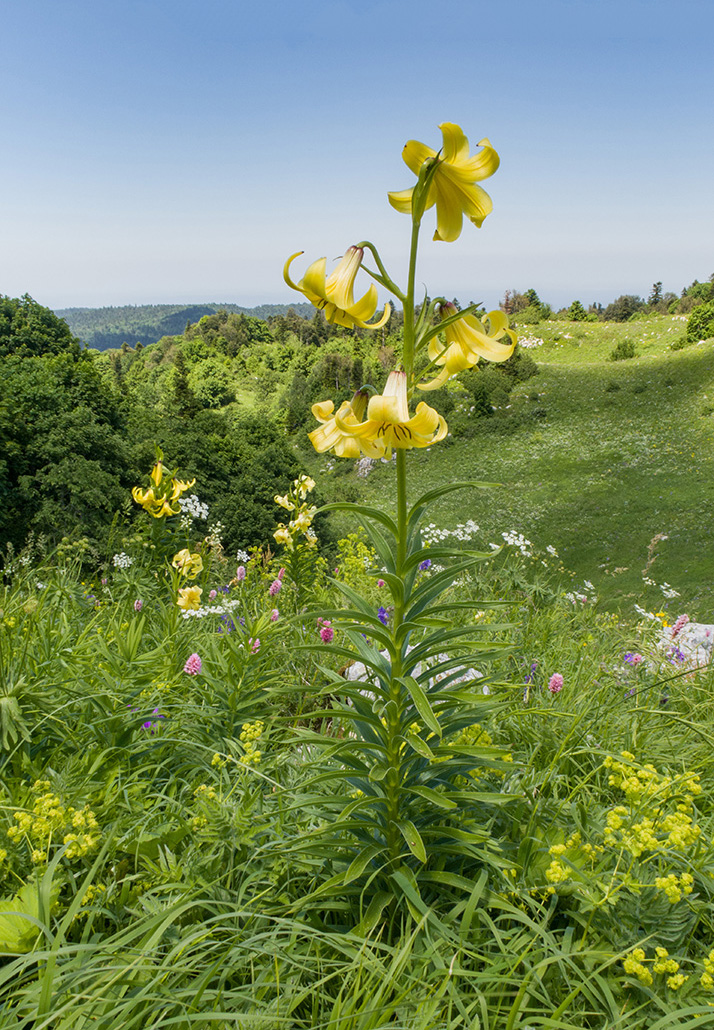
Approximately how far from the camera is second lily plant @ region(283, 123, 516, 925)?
110 cm

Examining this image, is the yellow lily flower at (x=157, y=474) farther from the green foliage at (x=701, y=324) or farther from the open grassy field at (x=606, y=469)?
the green foliage at (x=701, y=324)

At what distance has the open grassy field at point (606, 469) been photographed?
42.1 ft

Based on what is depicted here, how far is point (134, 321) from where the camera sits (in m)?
164

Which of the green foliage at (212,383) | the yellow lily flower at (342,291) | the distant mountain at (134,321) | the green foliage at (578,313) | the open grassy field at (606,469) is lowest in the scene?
the open grassy field at (606,469)

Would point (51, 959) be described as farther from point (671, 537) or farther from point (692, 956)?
point (671, 537)

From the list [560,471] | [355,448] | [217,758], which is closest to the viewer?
[355,448]

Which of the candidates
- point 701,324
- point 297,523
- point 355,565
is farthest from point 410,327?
point 701,324

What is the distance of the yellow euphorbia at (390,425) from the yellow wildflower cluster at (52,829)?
99 cm

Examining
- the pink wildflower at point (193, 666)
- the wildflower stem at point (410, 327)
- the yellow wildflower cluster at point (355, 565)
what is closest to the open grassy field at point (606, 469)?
the yellow wildflower cluster at point (355, 565)

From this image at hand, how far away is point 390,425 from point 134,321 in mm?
184398

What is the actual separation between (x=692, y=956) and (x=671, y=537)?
13.9m

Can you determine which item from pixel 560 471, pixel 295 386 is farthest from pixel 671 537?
pixel 295 386

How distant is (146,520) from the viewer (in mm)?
4199

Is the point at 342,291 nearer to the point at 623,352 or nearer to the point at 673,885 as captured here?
the point at 673,885
